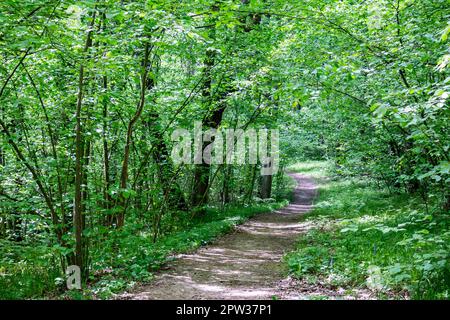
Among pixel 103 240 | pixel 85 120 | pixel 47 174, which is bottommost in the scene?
pixel 103 240

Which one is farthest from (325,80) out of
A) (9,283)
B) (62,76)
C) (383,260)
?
(9,283)

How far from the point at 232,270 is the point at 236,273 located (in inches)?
8.9

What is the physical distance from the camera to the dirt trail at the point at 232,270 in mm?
5449

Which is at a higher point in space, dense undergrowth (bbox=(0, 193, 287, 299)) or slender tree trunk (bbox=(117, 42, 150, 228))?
slender tree trunk (bbox=(117, 42, 150, 228))

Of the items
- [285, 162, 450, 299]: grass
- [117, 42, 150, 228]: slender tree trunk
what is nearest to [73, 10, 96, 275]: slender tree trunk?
[117, 42, 150, 228]: slender tree trunk

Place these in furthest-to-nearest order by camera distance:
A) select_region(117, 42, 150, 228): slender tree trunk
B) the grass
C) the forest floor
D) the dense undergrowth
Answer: select_region(117, 42, 150, 228): slender tree trunk, the dense undergrowth, the forest floor, the grass

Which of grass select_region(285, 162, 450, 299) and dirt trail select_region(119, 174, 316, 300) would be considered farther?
dirt trail select_region(119, 174, 316, 300)

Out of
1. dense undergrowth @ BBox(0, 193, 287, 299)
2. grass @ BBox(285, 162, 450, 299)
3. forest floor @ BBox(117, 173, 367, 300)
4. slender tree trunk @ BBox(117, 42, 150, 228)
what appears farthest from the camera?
slender tree trunk @ BBox(117, 42, 150, 228)

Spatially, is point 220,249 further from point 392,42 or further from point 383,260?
point 392,42

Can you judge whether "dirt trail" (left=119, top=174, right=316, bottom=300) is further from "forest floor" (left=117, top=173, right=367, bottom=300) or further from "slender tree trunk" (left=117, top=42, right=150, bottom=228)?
"slender tree trunk" (left=117, top=42, right=150, bottom=228)

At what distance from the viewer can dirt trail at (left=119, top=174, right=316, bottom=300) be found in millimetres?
5449

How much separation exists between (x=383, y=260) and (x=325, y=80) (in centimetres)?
305
